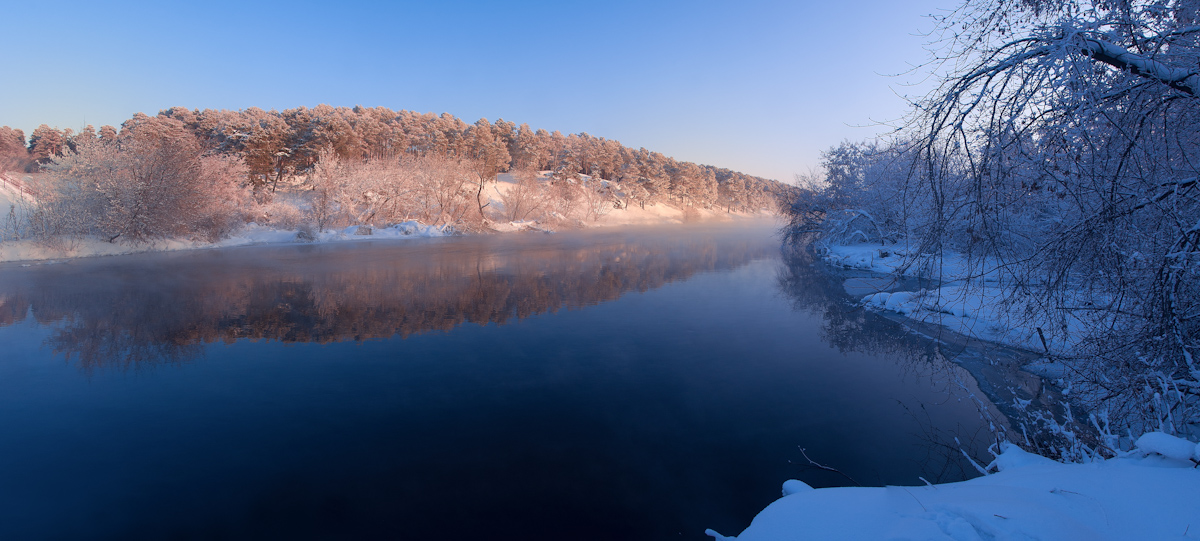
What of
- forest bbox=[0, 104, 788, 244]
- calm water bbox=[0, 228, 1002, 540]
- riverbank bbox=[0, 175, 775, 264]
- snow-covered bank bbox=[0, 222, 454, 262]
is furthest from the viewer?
forest bbox=[0, 104, 788, 244]

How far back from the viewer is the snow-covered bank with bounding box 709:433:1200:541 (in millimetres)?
2264

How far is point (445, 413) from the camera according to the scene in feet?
19.4

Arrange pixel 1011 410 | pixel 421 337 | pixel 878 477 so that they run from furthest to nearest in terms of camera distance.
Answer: pixel 421 337, pixel 1011 410, pixel 878 477

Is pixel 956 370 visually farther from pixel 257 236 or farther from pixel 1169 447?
pixel 257 236

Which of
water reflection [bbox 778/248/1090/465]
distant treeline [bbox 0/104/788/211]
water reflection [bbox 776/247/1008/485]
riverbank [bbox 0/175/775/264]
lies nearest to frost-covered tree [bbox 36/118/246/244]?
riverbank [bbox 0/175/775/264]

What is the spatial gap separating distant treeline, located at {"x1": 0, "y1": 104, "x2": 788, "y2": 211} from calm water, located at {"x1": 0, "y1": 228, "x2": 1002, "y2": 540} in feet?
65.3

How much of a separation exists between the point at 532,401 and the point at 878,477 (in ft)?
12.3

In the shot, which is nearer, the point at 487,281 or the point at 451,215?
the point at 487,281

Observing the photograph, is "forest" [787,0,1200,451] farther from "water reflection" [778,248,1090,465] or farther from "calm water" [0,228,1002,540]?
"calm water" [0,228,1002,540]

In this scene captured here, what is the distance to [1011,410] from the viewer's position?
603cm

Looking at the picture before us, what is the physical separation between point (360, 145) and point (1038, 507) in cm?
4863

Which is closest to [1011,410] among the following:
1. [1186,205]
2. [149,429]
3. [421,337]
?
[1186,205]

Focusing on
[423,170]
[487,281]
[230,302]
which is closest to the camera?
[230,302]

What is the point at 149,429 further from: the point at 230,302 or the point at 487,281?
the point at 487,281
